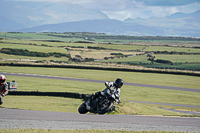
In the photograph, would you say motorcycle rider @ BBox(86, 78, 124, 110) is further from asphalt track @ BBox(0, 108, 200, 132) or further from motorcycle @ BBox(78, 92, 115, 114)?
asphalt track @ BBox(0, 108, 200, 132)

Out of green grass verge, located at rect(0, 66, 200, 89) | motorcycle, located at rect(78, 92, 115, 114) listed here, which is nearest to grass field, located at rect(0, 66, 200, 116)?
green grass verge, located at rect(0, 66, 200, 89)

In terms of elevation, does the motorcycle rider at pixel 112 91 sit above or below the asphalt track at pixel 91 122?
above

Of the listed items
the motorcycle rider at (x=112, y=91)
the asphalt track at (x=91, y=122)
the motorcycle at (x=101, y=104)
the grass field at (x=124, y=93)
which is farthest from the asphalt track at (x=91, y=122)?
the grass field at (x=124, y=93)

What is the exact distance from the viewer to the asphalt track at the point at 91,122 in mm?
16250

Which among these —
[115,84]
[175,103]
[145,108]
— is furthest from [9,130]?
[175,103]

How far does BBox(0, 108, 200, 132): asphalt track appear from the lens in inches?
640

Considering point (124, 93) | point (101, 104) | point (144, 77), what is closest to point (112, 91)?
point (101, 104)

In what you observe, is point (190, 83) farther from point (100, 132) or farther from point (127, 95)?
point (100, 132)

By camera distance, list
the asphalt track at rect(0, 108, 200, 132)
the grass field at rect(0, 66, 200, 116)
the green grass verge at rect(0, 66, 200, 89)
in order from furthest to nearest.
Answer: the green grass verge at rect(0, 66, 200, 89)
the grass field at rect(0, 66, 200, 116)
the asphalt track at rect(0, 108, 200, 132)

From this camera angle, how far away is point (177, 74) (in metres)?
68.8

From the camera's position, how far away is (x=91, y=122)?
1738cm

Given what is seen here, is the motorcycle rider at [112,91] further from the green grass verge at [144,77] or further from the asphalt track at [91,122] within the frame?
the green grass verge at [144,77]

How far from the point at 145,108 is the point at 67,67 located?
49.9m

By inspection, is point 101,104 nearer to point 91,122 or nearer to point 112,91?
point 112,91
